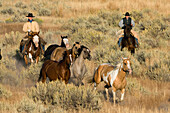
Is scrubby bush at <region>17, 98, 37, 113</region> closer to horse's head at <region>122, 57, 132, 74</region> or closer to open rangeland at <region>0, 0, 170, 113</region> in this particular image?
open rangeland at <region>0, 0, 170, 113</region>

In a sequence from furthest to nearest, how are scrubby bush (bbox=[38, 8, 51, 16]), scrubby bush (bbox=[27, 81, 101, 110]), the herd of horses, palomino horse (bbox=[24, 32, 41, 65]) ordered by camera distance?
scrubby bush (bbox=[38, 8, 51, 16]) → palomino horse (bbox=[24, 32, 41, 65]) → the herd of horses → scrubby bush (bbox=[27, 81, 101, 110])

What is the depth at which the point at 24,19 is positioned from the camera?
114ft

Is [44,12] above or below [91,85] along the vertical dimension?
above

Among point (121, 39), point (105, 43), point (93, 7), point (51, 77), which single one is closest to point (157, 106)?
point (51, 77)

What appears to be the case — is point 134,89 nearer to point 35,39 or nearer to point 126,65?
point 126,65

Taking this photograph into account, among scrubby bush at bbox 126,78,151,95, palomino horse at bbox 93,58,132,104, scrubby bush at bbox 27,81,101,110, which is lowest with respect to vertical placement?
scrubby bush at bbox 126,78,151,95

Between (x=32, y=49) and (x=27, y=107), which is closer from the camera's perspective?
(x=27, y=107)

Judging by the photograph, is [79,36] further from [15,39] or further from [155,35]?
[155,35]

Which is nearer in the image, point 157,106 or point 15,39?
point 157,106

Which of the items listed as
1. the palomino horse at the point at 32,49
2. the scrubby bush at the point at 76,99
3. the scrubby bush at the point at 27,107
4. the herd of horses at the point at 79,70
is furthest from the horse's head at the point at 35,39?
the scrubby bush at the point at 27,107

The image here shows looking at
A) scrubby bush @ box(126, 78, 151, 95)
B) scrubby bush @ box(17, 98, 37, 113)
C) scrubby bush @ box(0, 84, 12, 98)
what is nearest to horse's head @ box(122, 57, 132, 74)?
scrubby bush @ box(126, 78, 151, 95)

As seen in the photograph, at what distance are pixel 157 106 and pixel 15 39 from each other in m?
14.3

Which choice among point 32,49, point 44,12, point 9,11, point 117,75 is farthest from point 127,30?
point 9,11

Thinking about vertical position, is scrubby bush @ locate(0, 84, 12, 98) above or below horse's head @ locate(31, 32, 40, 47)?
below
